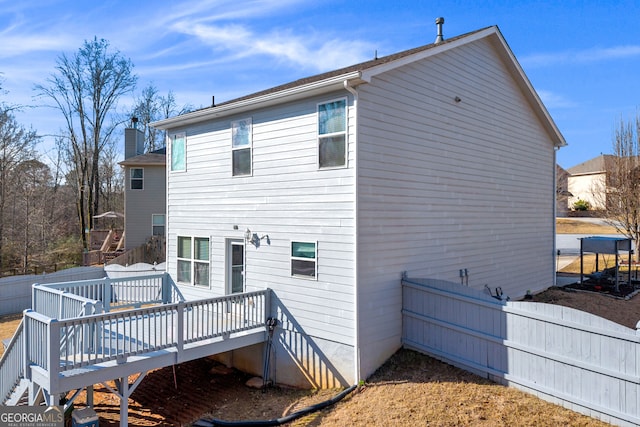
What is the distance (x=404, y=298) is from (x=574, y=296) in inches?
282

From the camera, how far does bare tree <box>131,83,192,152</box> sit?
114 feet

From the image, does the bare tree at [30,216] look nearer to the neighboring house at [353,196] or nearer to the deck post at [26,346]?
the neighboring house at [353,196]

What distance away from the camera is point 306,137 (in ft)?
28.0

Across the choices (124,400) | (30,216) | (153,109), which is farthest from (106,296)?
(153,109)

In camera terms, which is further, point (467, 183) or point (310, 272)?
point (467, 183)

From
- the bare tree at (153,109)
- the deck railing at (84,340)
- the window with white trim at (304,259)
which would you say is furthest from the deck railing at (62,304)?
the bare tree at (153,109)

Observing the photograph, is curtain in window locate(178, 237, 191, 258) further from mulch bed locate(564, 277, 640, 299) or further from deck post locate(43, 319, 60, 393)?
mulch bed locate(564, 277, 640, 299)

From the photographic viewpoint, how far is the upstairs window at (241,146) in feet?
32.0

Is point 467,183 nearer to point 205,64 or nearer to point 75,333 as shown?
point 75,333

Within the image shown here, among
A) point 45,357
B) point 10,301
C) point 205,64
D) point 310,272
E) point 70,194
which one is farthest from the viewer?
point 70,194

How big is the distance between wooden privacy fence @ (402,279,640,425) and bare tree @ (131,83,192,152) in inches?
1270

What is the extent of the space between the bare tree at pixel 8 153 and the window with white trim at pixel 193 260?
47.8 feet

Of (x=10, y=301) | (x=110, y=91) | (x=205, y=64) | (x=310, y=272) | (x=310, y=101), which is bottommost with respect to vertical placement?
(x=10, y=301)

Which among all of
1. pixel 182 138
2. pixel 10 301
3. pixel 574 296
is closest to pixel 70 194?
pixel 10 301
